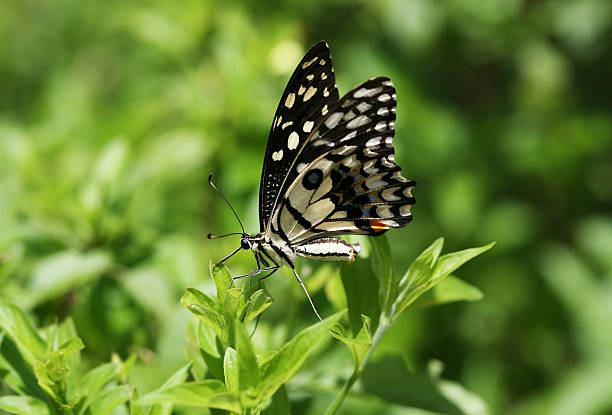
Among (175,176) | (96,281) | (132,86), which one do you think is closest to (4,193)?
(96,281)

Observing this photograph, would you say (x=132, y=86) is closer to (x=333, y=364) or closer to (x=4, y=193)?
(x=4, y=193)

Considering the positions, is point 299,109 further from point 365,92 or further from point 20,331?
point 20,331

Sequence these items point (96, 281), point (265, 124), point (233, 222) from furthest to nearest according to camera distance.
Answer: point (265, 124) → point (233, 222) → point (96, 281)

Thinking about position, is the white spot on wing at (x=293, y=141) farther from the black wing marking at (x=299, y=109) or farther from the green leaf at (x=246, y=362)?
the green leaf at (x=246, y=362)

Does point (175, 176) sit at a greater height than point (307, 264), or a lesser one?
greater

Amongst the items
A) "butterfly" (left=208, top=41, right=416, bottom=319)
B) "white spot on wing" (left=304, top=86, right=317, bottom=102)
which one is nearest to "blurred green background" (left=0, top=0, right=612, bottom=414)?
"butterfly" (left=208, top=41, right=416, bottom=319)

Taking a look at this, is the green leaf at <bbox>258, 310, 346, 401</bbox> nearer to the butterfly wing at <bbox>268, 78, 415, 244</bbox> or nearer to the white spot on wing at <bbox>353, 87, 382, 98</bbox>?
the butterfly wing at <bbox>268, 78, 415, 244</bbox>

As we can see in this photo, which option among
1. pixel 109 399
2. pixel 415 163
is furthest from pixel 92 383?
pixel 415 163
